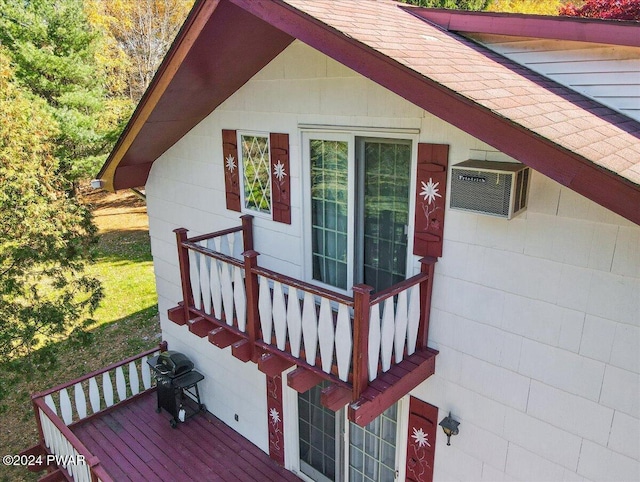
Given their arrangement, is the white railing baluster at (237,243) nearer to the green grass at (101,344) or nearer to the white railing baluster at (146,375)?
the white railing baluster at (146,375)

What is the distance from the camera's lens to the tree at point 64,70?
49.5 feet

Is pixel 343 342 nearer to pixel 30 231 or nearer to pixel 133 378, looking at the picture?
pixel 133 378

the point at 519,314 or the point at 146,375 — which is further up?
the point at 519,314

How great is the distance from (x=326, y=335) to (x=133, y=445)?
4.37 m

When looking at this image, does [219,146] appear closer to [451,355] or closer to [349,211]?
[349,211]

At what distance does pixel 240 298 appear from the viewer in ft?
16.4

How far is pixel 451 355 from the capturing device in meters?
4.43

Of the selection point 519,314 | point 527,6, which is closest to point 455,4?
point 527,6

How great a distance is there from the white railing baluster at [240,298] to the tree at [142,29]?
19509 mm

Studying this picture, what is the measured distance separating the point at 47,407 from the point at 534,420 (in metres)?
6.10

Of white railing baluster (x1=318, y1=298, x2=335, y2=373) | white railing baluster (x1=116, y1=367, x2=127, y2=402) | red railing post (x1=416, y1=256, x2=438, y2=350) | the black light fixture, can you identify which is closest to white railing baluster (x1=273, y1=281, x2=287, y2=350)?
white railing baluster (x1=318, y1=298, x2=335, y2=373)

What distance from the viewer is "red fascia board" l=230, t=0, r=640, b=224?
9.09ft

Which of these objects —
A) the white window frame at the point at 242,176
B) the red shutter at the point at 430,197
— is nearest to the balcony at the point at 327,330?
the red shutter at the point at 430,197

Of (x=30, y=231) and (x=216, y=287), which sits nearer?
(x=216, y=287)
